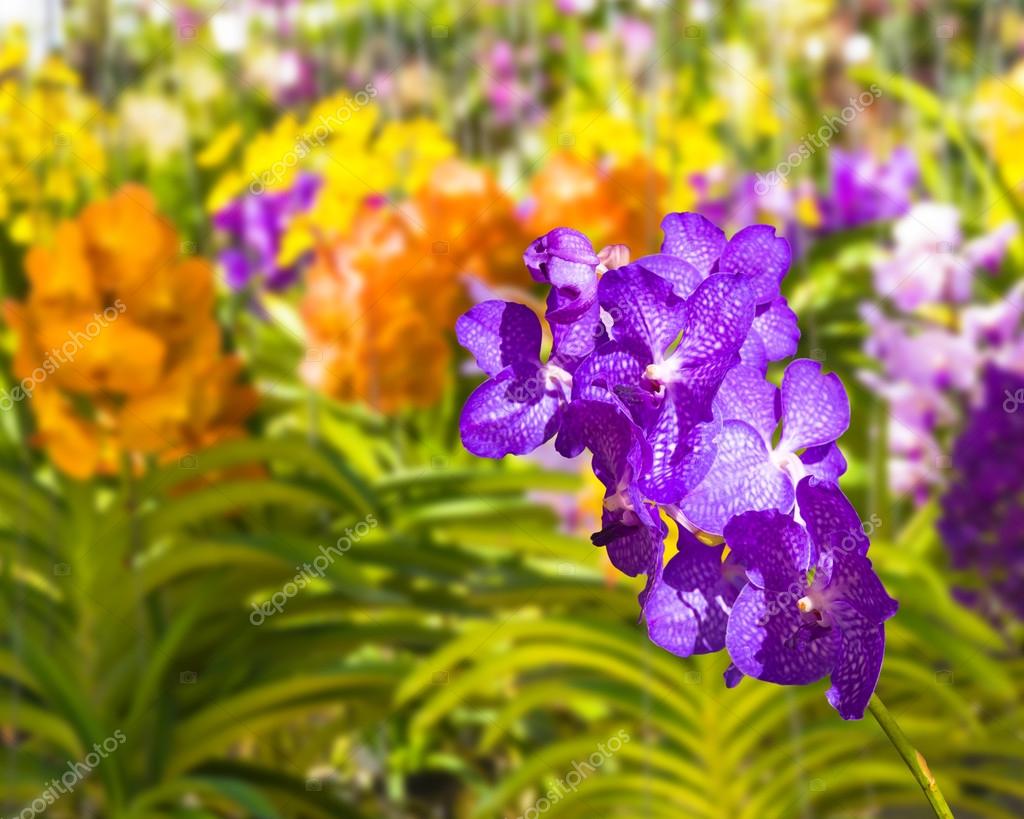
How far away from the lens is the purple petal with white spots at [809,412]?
1.06ft

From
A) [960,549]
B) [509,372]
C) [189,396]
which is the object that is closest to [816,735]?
[960,549]

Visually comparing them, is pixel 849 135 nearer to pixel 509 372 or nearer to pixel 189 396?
pixel 189 396

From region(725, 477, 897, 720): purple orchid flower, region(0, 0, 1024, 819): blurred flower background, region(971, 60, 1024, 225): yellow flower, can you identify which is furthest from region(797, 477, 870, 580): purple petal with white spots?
region(971, 60, 1024, 225): yellow flower

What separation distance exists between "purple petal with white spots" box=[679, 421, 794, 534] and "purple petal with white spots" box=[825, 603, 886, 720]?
0.10 ft

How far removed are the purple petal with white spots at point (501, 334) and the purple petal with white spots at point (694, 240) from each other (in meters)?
0.04

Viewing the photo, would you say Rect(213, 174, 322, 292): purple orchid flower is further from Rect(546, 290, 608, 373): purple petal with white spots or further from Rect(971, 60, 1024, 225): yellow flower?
Rect(546, 290, 608, 373): purple petal with white spots

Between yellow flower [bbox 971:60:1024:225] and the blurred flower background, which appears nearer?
the blurred flower background

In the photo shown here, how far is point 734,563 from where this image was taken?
11.9 inches

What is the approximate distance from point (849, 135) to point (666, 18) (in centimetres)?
36

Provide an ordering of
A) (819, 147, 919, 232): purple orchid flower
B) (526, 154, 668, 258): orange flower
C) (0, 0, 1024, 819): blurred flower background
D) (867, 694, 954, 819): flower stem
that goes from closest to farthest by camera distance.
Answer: (867, 694, 954, 819): flower stem → (0, 0, 1024, 819): blurred flower background → (526, 154, 668, 258): orange flower → (819, 147, 919, 232): purple orchid flower

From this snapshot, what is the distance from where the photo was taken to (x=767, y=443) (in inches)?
12.1

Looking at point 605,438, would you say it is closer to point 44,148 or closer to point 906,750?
point 906,750

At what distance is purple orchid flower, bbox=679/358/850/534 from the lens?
293mm

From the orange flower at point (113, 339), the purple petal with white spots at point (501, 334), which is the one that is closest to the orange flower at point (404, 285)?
the orange flower at point (113, 339)
